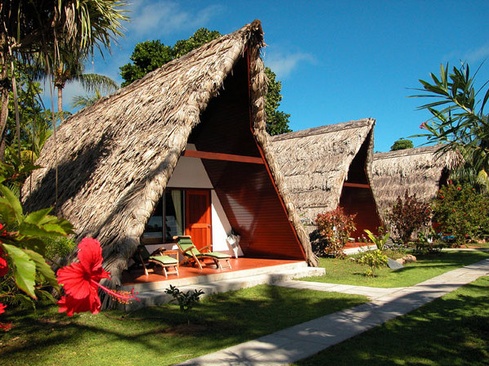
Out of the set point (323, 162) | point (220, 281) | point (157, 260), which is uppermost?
point (323, 162)

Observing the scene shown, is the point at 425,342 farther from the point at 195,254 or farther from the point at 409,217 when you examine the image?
the point at 409,217

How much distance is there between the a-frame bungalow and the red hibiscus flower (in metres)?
12.0

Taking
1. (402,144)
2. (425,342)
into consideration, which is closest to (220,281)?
(425,342)

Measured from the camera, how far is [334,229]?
12.5m

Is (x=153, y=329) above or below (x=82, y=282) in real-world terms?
below

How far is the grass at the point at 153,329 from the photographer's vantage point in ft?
14.4

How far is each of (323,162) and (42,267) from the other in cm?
1339

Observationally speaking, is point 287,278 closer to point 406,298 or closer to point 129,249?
point 406,298

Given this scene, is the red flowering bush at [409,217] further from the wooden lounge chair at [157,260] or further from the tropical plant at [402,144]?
the tropical plant at [402,144]

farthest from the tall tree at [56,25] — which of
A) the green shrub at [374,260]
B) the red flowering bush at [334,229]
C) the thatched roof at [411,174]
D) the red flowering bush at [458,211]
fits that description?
the thatched roof at [411,174]

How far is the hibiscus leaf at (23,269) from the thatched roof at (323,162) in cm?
1219

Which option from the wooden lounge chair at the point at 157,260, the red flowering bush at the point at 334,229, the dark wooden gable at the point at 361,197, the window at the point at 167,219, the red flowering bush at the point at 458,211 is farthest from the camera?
the dark wooden gable at the point at 361,197

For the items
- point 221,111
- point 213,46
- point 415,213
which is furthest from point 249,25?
point 415,213

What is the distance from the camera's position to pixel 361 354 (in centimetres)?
423
